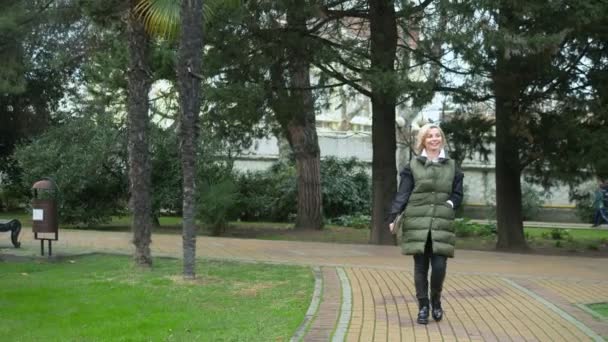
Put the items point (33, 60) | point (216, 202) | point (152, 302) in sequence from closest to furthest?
point (152, 302), point (216, 202), point (33, 60)

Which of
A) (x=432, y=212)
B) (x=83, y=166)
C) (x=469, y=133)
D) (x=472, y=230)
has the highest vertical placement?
(x=469, y=133)

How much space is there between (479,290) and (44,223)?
7528 millimetres

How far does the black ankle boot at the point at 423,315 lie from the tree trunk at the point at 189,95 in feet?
12.8

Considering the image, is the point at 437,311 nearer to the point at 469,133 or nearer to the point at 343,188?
the point at 469,133

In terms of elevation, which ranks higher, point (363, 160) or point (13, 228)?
point (363, 160)

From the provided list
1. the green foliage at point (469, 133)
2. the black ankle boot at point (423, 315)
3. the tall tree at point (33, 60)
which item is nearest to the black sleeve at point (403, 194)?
the black ankle boot at point (423, 315)


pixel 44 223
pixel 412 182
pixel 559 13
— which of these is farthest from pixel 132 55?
pixel 559 13

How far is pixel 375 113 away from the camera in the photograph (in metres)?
16.5

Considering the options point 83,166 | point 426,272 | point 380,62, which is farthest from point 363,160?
point 426,272

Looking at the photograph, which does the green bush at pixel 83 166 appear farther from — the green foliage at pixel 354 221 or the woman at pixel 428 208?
the woman at pixel 428 208

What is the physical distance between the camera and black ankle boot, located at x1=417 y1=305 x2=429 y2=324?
7258 millimetres

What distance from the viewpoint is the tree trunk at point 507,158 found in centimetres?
1437

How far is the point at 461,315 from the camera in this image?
784cm

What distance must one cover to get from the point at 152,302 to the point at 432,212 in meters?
3.44
